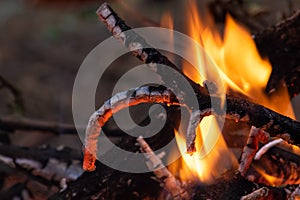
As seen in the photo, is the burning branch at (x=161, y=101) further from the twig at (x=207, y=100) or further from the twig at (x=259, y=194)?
the twig at (x=259, y=194)

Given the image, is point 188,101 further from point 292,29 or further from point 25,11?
point 25,11

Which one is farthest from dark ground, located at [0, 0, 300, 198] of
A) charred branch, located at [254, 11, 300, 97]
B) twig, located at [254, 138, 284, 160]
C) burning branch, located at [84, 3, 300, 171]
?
burning branch, located at [84, 3, 300, 171]

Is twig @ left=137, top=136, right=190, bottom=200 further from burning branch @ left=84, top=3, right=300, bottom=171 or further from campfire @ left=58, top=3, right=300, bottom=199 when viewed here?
burning branch @ left=84, top=3, right=300, bottom=171

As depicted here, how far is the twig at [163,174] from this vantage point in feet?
3.30

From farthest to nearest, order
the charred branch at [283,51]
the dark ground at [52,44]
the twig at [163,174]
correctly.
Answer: the dark ground at [52,44] → the charred branch at [283,51] → the twig at [163,174]

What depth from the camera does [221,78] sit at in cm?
106

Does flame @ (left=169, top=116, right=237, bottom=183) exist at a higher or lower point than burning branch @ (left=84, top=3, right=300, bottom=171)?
lower

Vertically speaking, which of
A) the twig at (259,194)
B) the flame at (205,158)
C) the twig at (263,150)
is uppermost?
the flame at (205,158)

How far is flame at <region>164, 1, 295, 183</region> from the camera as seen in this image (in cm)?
103

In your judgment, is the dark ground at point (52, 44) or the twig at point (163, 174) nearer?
the twig at point (163, 174)

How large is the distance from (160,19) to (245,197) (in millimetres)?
1878

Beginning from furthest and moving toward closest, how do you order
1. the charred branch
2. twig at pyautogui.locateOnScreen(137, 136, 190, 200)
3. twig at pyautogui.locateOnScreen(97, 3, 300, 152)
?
the charred branch, twig at pyautogui.locateOnScreen(137, 136, 190, 200), twig at pyautogui.locateOnScreen(97, 3, 300, 152)

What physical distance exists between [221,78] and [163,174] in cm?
23

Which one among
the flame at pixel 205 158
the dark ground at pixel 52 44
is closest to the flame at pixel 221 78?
the flame at pixel 205 158
